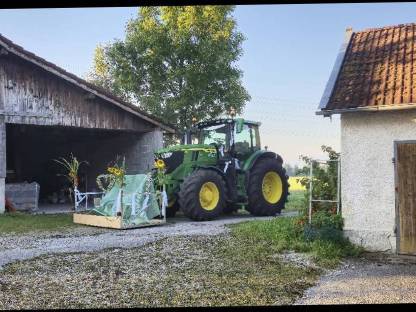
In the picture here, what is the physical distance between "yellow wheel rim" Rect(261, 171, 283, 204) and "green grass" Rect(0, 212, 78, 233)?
13.3 feet

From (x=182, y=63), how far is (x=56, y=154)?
5698 mm

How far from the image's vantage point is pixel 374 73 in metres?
6.56

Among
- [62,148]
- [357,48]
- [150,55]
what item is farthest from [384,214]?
[62,148]

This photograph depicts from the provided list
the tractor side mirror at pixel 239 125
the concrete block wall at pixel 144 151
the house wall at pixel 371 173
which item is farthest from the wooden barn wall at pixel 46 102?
the house wall at pixel 371 173

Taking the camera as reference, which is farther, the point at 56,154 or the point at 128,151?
the point at 56,154

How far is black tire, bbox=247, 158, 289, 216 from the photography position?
9961 millimetres

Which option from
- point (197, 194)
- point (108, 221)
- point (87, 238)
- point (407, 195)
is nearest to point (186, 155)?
point (197, 194)

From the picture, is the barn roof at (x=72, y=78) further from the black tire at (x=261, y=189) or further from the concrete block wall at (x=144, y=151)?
the black tire at (x=261, y=189)

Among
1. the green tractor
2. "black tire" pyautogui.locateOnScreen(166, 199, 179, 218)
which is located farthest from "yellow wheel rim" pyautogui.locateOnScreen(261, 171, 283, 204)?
"black tire" pyautogui.locateOnScreen(166, 199, 179, 218)

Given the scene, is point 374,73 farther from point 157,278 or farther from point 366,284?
point 157,278

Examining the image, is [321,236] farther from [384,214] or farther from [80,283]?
[80,283]

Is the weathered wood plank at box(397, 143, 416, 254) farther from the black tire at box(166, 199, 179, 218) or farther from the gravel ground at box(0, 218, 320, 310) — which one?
the black tire at box(166, 199, 179, 218)

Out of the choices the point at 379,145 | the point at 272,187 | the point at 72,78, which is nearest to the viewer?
the point at 379,145

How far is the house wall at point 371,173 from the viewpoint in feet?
19.9
